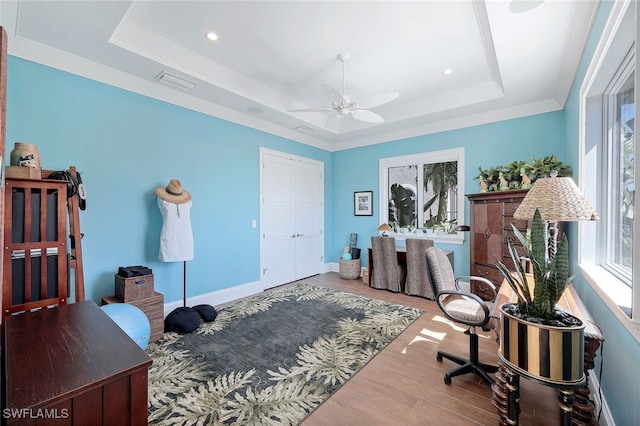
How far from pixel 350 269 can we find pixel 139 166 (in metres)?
3.73

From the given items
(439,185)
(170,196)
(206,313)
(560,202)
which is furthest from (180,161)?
(439,185)

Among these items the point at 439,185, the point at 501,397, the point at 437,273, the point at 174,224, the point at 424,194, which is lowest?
the point at 501,397

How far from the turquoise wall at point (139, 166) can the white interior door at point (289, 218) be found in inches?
9.5

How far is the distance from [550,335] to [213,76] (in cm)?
370

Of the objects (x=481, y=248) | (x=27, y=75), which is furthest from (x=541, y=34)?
(x=27, y=75)

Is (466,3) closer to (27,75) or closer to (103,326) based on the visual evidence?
(103,326)

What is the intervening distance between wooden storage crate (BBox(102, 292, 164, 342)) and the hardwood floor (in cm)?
182

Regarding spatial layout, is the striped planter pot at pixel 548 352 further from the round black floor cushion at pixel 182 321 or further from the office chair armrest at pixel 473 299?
the round black floor cushion at pixel 182 321

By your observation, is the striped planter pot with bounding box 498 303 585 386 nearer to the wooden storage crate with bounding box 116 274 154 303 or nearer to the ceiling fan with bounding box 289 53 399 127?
the ceiling fan with bounding box 289 53 399 127

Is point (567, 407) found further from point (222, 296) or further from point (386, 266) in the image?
point (222, 296)

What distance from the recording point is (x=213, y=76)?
3205mm

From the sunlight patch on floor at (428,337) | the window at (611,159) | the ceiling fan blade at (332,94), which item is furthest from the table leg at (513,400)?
the ceiling fan blade at (332,94)

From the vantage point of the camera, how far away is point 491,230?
340cm

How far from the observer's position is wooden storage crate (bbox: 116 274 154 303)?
8.48 ft
